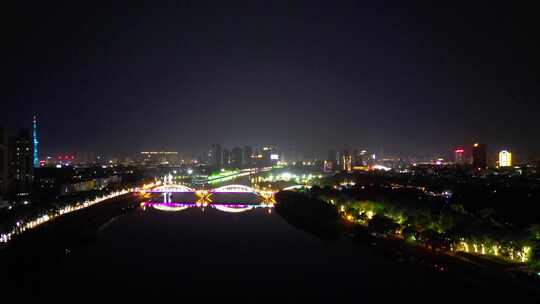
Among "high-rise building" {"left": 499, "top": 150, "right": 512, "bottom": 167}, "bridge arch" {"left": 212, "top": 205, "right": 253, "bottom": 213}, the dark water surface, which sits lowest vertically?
the dark water surface

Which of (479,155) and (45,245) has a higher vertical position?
(479,155)

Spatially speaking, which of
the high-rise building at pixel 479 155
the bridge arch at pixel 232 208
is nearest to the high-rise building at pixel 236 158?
the high-rise building at pixel 479 155

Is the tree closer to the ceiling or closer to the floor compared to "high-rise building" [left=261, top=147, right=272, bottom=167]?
closer to the floor

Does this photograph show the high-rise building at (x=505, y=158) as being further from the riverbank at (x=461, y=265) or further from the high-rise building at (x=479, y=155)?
the riverbank at (x=461, y=265)

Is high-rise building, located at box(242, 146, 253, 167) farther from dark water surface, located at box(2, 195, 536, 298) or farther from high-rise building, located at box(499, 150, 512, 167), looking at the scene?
dark water surface, located at box(2, 195, 536, 298)

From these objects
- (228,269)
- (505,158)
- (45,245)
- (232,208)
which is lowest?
(228,269)

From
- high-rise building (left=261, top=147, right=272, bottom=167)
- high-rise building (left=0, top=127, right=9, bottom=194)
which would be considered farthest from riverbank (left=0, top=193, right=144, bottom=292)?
high-rise building (left=261, top=147, right=272, bottom=167)

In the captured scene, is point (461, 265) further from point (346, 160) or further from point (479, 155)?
point (346, 160)

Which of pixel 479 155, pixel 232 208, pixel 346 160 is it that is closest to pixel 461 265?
pixel 232 208
